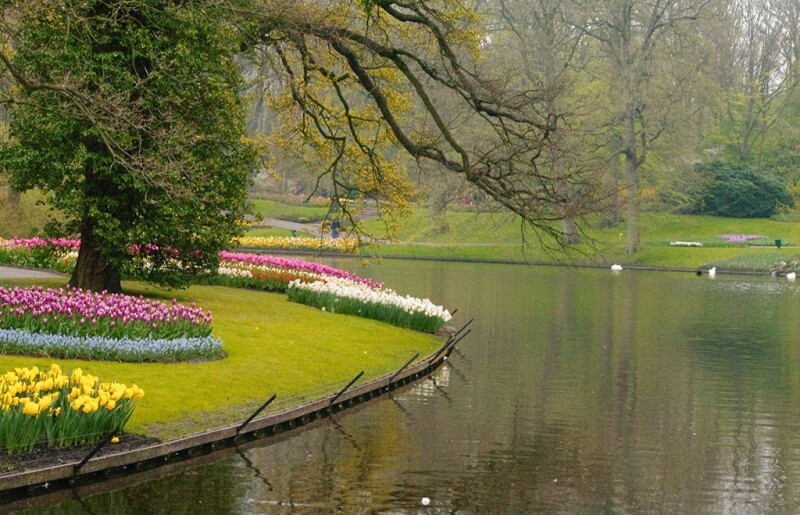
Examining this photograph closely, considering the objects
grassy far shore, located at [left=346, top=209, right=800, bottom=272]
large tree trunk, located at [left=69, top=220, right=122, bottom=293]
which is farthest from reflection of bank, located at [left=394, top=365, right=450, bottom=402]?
grassy far shore, located at [left=346, top=209, right=800, bottom=272]

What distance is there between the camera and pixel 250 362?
1958 centimetres

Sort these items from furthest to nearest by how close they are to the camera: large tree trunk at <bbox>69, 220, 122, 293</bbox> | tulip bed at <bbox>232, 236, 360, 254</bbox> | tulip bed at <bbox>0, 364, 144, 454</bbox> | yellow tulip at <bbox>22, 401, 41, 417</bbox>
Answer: tulip bed at <bbox>232, 236, 360, 254</bbox> → large tree trunk at <bbox>69, 220, 122, 293</bbox> → tulip bed at <bbox>0, 364, 144, 454</bbox> → yellow tulip at <bbox>22, 401, 41, 417</bbox>

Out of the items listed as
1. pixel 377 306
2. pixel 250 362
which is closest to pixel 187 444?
pixel 250 362

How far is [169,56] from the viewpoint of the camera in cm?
2277

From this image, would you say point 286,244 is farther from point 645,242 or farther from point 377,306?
point 377,306

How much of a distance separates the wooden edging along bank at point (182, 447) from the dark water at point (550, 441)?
0.27 metres

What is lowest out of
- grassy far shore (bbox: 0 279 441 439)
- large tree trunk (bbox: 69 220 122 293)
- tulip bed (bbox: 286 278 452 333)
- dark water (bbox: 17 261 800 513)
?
dark water (bbox: 17 261 800 513)

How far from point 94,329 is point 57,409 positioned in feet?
16.9

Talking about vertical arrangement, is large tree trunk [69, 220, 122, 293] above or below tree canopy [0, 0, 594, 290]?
below

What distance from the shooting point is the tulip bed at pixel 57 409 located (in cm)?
1234

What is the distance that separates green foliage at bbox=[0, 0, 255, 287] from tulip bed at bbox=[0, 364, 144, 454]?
7.77 meters

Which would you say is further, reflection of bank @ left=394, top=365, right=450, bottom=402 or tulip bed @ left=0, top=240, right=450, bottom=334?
tulip bed @ left=0, top=240, right=450, bottom=334

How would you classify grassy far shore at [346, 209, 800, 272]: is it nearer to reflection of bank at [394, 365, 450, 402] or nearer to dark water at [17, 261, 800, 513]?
dark water at [17, 261, 800, 513]

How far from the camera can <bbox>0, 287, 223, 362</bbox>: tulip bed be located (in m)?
17.2
